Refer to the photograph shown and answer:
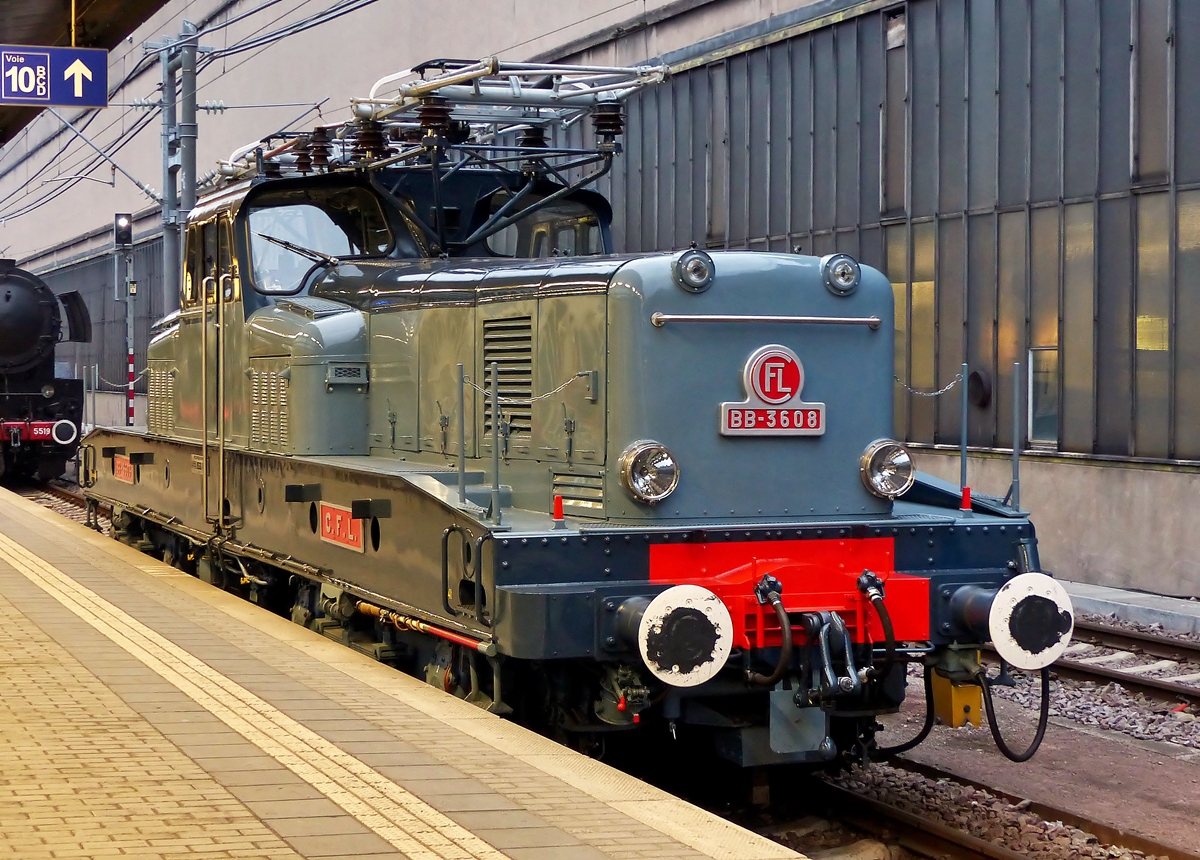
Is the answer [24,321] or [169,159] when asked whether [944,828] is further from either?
[24,321]

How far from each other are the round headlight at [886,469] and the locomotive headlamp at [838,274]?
740 mm

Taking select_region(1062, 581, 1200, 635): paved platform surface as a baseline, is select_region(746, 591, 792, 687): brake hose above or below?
above

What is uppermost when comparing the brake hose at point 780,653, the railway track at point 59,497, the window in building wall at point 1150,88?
the window in building wall at point 1150,88

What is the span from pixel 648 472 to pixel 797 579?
79 centimetres

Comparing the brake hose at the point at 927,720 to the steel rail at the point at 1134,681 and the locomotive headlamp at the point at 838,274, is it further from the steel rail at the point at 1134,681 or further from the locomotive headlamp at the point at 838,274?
the steel rail at the point at 1134,681

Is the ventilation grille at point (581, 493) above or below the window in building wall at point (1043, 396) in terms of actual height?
below

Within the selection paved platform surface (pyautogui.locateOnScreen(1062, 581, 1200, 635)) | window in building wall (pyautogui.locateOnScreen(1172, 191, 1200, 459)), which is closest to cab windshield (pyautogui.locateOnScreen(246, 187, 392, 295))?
paved platform surface (pyautogui.locateOnScreen(1062, 581, 1200, 635))

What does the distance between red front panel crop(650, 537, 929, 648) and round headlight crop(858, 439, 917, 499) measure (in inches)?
12.3

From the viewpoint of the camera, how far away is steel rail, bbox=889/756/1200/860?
6059 millimetres

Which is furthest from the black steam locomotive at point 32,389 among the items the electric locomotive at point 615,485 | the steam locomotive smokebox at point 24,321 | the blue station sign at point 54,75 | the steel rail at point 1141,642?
the steel rail at point 1141,642

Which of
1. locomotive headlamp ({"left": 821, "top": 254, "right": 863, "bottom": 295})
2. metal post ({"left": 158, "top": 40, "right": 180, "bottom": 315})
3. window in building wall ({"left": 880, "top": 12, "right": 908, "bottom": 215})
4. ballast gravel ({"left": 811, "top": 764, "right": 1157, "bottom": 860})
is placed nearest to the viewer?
ballast gravel ({"left": 811, "top": 764, "right": 1157, "bottom": 860})

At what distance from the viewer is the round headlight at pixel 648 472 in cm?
618

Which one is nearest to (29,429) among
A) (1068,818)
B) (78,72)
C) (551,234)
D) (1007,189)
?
(78,72)

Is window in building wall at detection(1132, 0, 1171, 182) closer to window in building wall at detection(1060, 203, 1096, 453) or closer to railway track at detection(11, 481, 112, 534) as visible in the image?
window in building wall at detection(1060, 203, 1096, 453)
